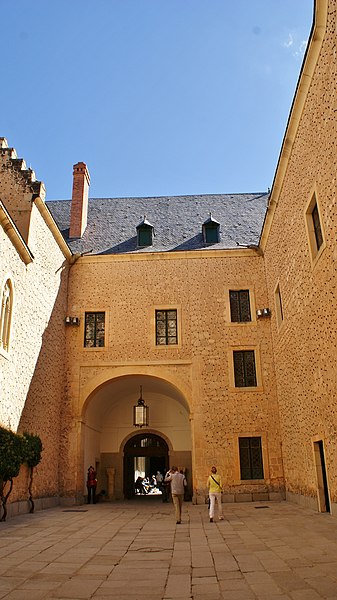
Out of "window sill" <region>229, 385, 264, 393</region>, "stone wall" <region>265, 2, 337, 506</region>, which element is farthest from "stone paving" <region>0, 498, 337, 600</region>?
"window sill" <region>229, 385, 264, 393</region>

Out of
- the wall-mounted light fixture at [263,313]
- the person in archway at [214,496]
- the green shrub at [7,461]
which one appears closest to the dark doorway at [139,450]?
the wall-mounted light fixture at [263,313]

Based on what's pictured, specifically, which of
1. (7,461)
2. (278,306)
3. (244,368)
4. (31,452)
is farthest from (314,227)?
(31,452)

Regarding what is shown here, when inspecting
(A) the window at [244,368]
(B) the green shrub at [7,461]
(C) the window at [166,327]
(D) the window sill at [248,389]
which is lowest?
Answer: (B) the green shrub at [7,461]

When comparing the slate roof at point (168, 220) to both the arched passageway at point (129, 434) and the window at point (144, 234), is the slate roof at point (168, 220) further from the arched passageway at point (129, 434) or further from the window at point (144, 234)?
the arched passageway at point (129, 434)

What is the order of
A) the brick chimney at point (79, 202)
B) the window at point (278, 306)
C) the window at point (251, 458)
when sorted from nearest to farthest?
the window at point (278, 306) → the window at point (251, 458) → the brick chimney at point (79, 202)

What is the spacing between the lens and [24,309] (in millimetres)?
11406

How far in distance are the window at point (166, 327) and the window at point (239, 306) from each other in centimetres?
175

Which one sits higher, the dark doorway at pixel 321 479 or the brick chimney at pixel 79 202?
the brick chimney at pixel 79 202

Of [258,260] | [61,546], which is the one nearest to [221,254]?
[258,260]

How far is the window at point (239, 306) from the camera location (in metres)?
14.6

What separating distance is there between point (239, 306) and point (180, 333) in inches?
77.4

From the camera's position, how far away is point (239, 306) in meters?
14.7

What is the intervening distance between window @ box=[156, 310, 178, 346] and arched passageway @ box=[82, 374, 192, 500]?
5.27 feet

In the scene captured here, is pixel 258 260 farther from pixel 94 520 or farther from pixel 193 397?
pixel 94 520
